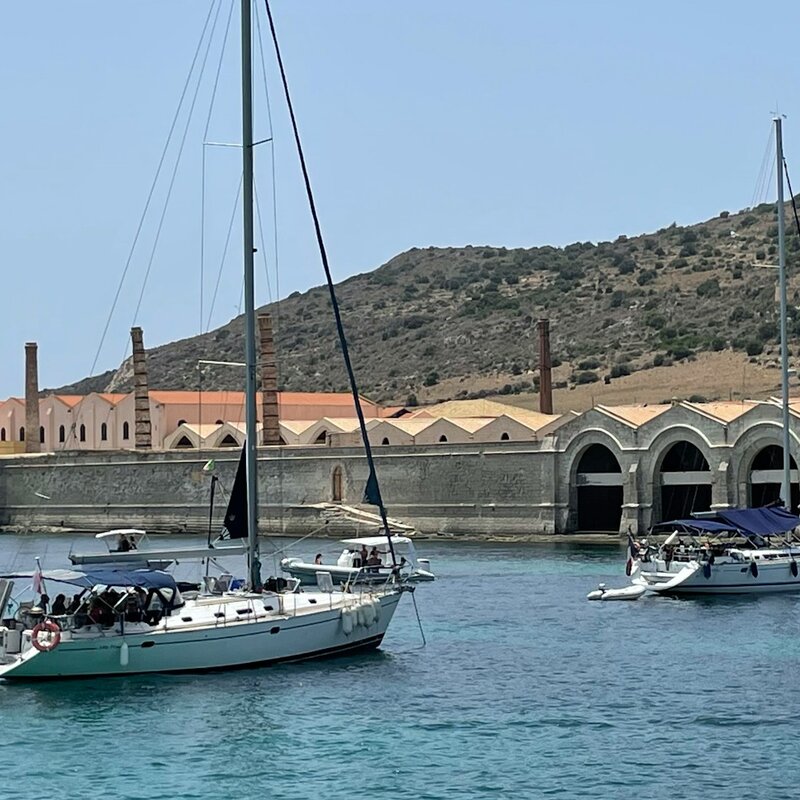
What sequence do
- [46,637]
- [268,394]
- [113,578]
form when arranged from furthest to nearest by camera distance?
[268,394] < [113,578] < [46,637]

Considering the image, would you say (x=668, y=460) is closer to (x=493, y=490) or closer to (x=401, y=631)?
(x=493, y=490)

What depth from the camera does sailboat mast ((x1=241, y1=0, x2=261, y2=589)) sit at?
28.9 meters

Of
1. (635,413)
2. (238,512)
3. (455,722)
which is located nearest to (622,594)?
(238,512)

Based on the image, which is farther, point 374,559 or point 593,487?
point 593,487

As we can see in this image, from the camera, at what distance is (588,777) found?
21.0m

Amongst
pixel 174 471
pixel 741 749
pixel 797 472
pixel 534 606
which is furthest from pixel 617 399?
pixel 741 749

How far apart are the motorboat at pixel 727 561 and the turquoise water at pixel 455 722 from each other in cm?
480

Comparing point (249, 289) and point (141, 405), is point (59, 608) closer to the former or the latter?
point (249, 289)

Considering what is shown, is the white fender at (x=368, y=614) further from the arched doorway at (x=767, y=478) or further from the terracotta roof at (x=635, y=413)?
the terracotta roof at (x=635, y=413)

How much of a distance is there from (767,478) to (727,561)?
1938 centimetres

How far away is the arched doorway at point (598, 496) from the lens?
66188 millimetres

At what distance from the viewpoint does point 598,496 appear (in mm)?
66625

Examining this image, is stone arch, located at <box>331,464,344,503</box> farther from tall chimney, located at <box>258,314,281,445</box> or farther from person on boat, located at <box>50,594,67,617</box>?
person on boat, located at <box>50,594,67,617</box>

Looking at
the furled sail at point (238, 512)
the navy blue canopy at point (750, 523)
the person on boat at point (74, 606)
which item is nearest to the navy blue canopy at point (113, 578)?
the person on boat at point (74, 606)
